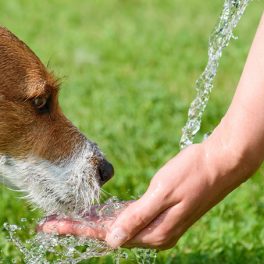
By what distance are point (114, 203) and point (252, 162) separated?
0.89 meters

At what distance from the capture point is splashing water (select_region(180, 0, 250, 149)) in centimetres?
495

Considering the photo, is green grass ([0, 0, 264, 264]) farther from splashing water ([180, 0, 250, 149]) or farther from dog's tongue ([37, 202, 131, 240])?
dog's tongue ([37, 202, 131, 240])

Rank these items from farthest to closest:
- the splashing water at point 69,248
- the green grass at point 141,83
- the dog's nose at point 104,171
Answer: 1. the green grass at point 141,83
2. the dog's nose at point 104,171
3. the splashing water at point 69,248

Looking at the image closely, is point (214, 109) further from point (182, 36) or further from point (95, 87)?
point (182, 36)

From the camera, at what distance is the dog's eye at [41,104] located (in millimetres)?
4998

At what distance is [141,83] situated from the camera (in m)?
9.05

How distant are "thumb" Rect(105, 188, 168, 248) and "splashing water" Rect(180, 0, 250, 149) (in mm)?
1150

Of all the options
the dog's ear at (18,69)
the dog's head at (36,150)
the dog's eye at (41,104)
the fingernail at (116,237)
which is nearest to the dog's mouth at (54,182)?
the dog's head at (36,150)

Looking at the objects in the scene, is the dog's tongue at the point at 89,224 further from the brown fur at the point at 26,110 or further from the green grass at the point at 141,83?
the green grass at the point at 141,83

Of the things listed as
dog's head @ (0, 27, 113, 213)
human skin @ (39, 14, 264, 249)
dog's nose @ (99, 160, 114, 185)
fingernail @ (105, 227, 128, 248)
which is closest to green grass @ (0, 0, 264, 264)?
dog's head @ (0, 27, 113, 213)

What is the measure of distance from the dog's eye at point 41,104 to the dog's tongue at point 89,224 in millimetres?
890

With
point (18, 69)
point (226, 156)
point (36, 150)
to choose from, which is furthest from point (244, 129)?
point (18, 69)

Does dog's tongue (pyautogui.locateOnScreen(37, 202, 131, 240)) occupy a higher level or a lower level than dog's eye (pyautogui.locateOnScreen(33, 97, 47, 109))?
lower

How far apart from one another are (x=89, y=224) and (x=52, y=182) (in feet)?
2.83
